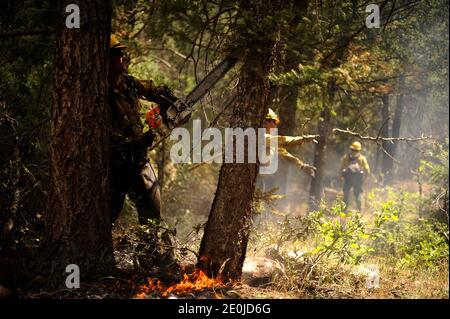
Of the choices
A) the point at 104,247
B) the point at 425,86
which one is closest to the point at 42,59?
the point at 104,247

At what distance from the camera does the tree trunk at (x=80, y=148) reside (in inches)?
178

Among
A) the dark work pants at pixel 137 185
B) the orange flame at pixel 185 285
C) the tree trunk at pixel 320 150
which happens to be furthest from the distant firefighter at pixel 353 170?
the orange flame at pixel 185 285

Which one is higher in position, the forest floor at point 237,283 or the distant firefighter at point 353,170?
the distant firefighter at point 353,170

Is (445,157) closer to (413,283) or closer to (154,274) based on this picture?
(413,283)

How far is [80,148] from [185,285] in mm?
1652

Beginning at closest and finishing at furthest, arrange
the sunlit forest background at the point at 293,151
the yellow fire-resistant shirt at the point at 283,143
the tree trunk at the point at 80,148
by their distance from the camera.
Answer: the tree trunk at the point at 80,148, the sunlit forest background at the point at 293,151, the yellow fire-resistant shirt at the point at 283,143

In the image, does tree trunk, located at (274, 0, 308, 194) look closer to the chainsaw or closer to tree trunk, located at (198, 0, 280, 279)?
tree trunk, located at (198, 0, 280, 279)

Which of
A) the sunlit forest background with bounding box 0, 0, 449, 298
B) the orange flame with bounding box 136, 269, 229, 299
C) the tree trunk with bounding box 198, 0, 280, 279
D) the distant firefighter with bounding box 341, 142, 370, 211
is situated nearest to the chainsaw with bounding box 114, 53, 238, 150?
the sunlit forest background with bounding box 0, 0, 449, 298

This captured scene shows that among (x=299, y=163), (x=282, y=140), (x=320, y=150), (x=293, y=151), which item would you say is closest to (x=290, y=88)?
(x=282, y=140)

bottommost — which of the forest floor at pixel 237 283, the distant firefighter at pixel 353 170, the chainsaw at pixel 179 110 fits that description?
the forest floor at pixel 237 283

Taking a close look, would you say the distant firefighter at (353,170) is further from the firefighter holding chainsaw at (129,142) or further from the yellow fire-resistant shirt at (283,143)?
the firefighter holding chainsaw at (129,142)

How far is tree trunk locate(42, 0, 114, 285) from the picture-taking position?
14.8ft

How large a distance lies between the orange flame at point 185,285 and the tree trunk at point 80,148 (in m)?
0.47
